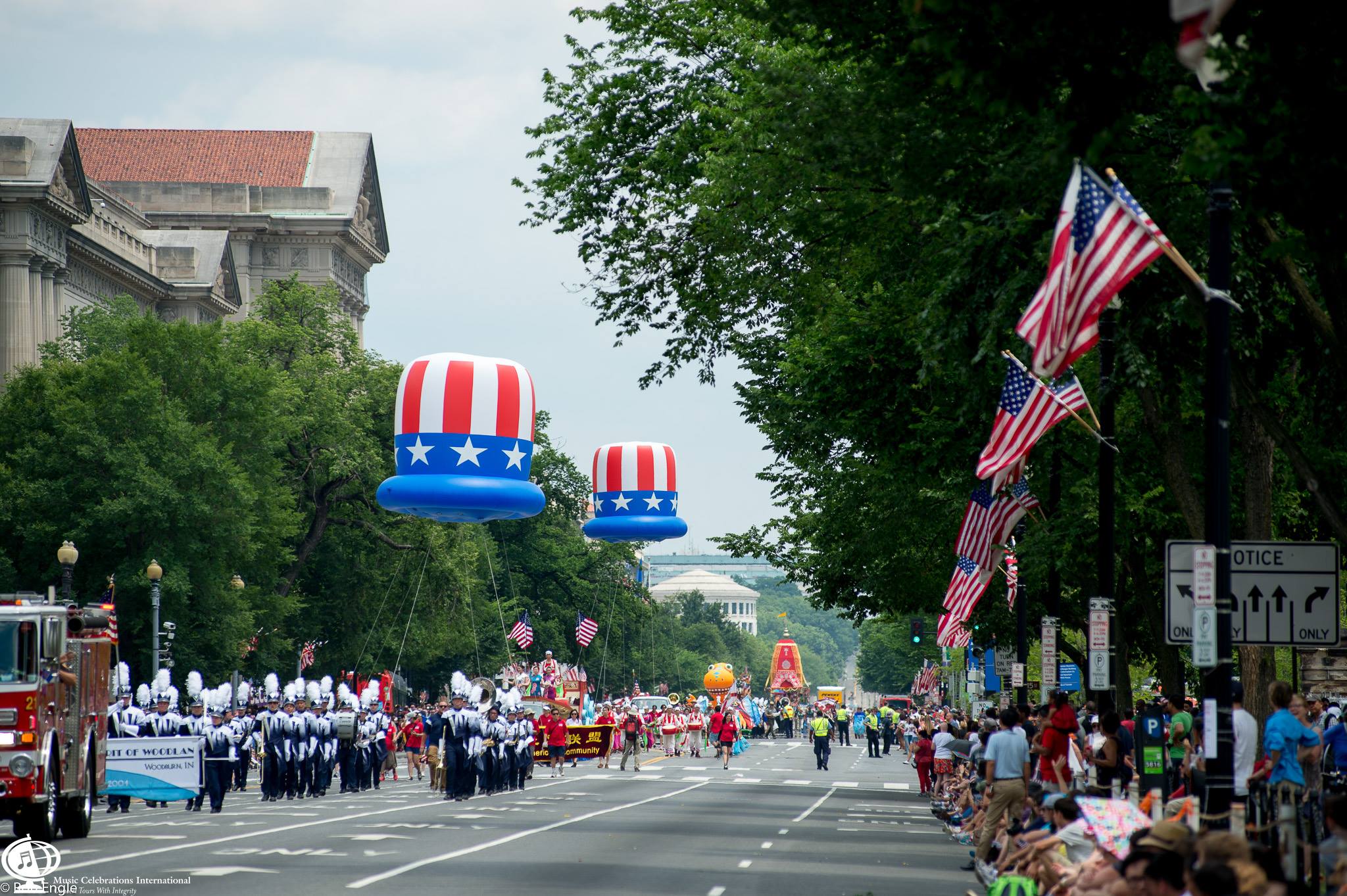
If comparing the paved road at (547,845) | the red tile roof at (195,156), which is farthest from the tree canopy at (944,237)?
the red tile roof at (195,156)

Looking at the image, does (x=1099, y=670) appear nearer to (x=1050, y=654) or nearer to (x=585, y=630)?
(x=1050, y=654)

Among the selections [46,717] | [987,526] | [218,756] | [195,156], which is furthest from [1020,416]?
[195,156]

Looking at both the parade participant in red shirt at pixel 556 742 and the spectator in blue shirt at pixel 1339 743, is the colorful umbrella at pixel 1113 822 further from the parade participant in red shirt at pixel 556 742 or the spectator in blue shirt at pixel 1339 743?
the parade participant in red shirt at pixel 556 742

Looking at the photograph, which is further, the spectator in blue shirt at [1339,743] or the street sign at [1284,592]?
the spectator in blue shirt at [1339,743]

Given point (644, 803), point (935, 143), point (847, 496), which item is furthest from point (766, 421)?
point (935, 143)

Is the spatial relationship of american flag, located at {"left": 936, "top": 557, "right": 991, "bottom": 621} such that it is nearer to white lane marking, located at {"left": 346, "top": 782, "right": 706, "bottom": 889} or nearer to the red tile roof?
white lane marking, located at {"left": 346, "top": 782, "right": 706, "bottom": 889}

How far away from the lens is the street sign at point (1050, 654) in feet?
90.9

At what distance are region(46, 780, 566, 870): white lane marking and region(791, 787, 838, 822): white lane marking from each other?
21.2 ft

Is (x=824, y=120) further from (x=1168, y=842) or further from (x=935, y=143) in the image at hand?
(x=1168, y=842)

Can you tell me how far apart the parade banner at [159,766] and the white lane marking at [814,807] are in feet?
30.8

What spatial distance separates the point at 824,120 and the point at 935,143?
2.74 m

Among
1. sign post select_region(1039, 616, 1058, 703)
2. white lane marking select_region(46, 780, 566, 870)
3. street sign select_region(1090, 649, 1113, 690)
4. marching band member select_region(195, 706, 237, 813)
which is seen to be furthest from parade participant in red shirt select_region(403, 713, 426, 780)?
street sign select_region(1090, 649, 1113, 690)

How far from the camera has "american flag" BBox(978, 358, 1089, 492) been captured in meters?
19.3

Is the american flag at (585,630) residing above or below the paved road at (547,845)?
above
